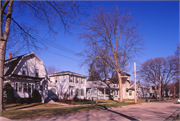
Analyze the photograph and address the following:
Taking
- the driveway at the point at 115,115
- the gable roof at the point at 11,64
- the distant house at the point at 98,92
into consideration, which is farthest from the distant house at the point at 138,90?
the driveway at the point at 115,115

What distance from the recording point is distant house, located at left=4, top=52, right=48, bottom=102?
23828 mm

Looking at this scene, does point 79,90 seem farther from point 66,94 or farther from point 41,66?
point 41,66

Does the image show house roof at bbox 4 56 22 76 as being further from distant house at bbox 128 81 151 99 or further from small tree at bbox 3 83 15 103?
distant house at bbox 128 81 151 99

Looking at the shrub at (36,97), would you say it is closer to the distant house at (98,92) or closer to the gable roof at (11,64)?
the gable roof at (11,64)

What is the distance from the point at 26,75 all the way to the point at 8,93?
16.2ft

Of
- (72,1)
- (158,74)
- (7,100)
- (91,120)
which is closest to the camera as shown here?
(91,120)

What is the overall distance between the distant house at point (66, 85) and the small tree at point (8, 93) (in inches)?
478

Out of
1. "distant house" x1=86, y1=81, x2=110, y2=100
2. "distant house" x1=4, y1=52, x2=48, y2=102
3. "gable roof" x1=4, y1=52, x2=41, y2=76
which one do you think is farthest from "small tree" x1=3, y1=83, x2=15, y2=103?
"distant house" x1=86, y1=81, x2=110, y2=100

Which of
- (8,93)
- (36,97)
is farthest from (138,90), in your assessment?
(8,93)

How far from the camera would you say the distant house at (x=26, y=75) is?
23.8m

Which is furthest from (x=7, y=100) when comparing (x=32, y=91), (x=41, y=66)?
(x=41, y=66)

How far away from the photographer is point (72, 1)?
38.7ft

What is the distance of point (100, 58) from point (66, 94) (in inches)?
399

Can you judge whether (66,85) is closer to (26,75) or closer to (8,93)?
(26,75)
